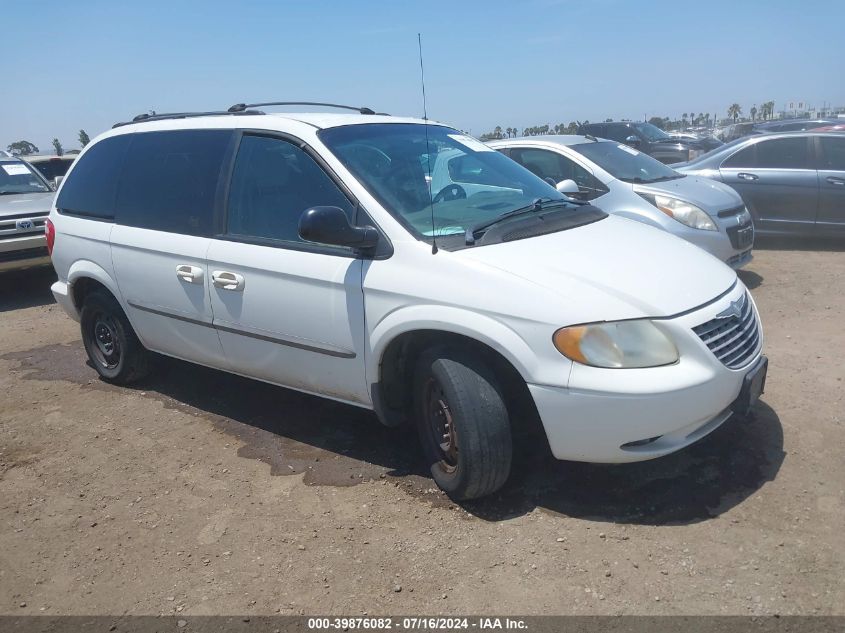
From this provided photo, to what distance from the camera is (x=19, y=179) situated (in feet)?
32.2

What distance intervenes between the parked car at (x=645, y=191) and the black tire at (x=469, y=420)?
3.69 m

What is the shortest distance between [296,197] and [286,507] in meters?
1.64

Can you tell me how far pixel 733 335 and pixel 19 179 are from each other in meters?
9.64

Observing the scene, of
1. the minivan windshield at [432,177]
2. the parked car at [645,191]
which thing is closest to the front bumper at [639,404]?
the minivan windshield at [432,177]

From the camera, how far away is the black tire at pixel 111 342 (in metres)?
5.13

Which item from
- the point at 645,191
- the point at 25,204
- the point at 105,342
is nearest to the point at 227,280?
the point at 105,342

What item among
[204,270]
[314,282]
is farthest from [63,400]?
[314,282]

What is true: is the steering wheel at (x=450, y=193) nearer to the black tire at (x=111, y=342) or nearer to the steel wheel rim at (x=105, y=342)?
the black tire at (x=111, y=342)

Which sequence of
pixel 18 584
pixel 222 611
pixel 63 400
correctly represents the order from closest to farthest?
pixel 222 611 < pixel 18 584 < pixel 63 400

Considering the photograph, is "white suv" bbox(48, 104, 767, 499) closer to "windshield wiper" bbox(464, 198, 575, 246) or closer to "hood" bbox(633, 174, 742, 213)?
"windshield wiper" bbox(464, 198, 575, 246)

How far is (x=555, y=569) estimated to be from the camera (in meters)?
2.98

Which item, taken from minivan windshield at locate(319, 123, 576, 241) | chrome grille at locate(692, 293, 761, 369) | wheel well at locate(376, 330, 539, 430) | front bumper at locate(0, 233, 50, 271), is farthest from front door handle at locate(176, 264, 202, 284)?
front bumper at locate(0, 233, 50, 271)

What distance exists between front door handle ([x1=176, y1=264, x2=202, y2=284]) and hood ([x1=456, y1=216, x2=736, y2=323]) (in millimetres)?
1706

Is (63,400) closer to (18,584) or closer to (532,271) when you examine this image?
(18,584)
